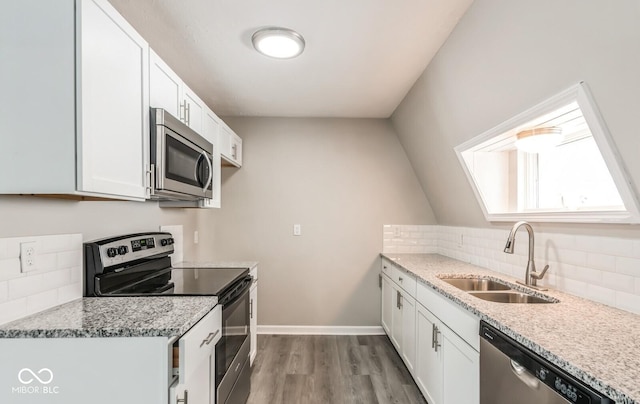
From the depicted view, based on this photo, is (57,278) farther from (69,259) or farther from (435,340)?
(435,340)

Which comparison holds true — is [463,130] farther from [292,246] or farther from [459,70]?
[292,246]

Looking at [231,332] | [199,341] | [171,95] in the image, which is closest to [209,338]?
[199,341]

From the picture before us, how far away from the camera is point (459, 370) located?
1.70 m

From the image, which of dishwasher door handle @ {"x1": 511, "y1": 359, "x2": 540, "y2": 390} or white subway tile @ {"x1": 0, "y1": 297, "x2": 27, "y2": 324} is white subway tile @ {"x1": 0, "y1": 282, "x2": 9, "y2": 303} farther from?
dishwasher door handle @ {"x1": 511, "y1": 359, "x2": 540, "y2": 390}

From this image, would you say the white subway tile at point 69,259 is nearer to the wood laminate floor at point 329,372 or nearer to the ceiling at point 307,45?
the ceiling at point 307,45

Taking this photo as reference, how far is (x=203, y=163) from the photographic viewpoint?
7.22 feet

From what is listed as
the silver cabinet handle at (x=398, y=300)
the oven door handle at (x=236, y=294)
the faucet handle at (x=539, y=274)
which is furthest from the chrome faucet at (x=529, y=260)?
the oven door handle at (x=236, y=294)

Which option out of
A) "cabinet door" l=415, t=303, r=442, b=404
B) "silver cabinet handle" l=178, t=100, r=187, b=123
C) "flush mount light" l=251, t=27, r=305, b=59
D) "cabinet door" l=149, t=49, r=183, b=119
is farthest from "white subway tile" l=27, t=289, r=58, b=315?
"cabinet door" l=415, t=303, r=442, b=404

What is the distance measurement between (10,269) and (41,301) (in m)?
0.20

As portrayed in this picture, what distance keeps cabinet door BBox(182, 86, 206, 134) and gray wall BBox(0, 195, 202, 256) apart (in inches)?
24.9

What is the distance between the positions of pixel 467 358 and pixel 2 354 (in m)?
1.85

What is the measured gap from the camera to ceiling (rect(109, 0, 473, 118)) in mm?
1709

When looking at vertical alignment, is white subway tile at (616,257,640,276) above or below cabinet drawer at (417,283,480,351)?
above

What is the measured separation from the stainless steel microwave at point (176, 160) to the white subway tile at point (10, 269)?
1.88 ft
